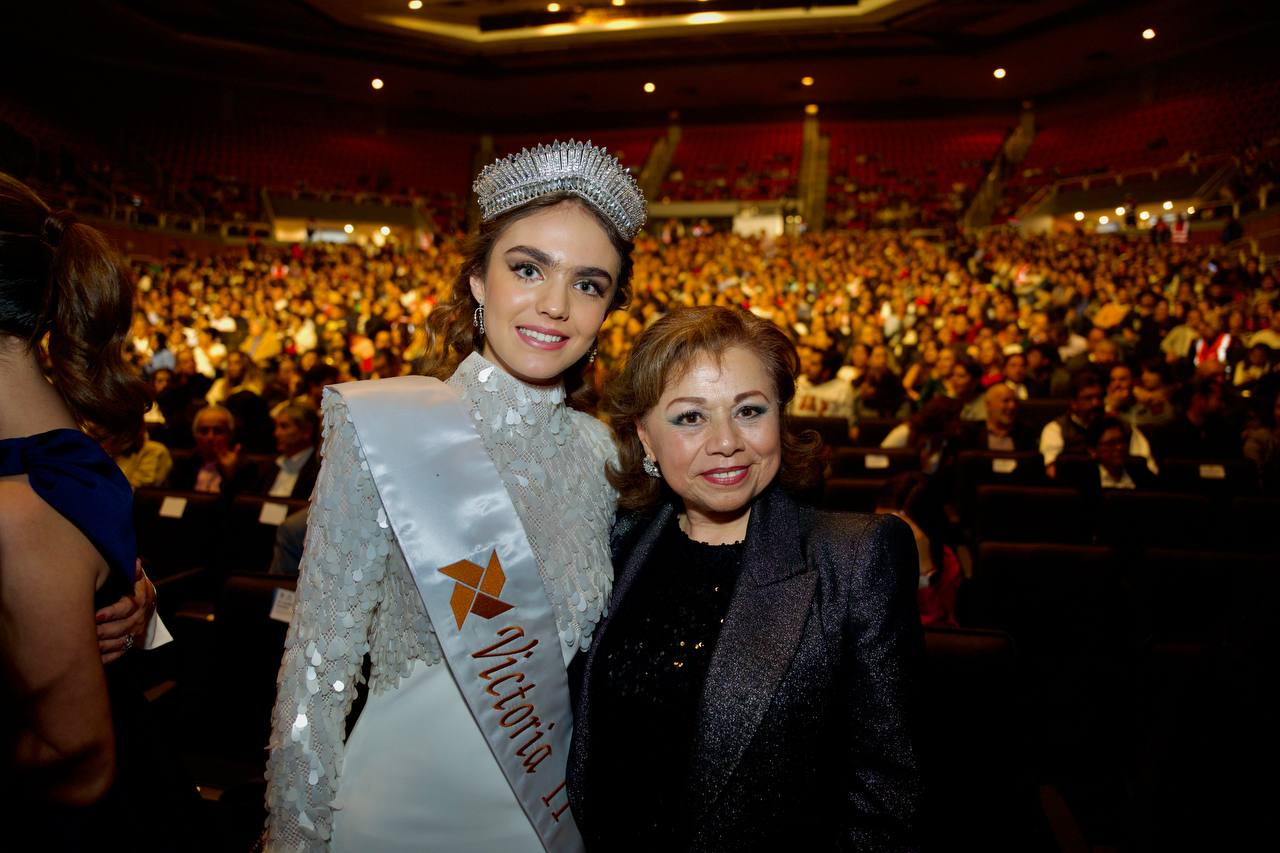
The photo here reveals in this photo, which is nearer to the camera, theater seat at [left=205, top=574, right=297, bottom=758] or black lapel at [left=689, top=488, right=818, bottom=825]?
black lapel at [left=689, top=488, right=818, bottom=825]

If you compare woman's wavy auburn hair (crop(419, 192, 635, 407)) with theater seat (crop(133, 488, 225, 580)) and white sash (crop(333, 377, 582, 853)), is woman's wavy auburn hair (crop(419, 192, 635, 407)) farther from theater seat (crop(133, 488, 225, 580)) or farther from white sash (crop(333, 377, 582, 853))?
theater seat (crop(133, 488, 225, 580))

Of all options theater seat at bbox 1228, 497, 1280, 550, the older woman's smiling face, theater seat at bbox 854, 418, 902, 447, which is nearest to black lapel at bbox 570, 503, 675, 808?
the older woman's smiling face

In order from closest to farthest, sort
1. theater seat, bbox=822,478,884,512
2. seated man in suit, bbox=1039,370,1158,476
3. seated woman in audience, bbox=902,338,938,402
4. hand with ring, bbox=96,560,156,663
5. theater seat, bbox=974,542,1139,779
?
hand with ring, bbox=96,560,156,663 → theater seat, bbox=974,542,1139,779 → theater seat, bbox=822,478,884,512 → seated man in suit, bbox=1039,370,1158,476 → seated woman in audience, bbox=902,338,938,402

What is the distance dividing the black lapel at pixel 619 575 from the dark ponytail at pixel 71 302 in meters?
0.74

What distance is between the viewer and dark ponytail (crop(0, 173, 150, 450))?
93 cm

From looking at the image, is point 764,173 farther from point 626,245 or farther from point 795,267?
point 626,245

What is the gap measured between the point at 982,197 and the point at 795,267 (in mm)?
9343

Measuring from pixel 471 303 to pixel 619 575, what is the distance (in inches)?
22.0

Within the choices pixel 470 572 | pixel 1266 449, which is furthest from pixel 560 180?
pixel 1266 449

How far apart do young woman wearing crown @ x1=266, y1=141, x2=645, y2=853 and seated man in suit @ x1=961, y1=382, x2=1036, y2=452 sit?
3982 mm

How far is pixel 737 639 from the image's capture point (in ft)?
3.88

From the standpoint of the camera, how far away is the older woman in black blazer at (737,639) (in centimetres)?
113

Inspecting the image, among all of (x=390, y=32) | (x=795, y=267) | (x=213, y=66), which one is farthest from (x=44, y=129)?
(x=795, y=267)

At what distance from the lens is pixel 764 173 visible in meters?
21.0
